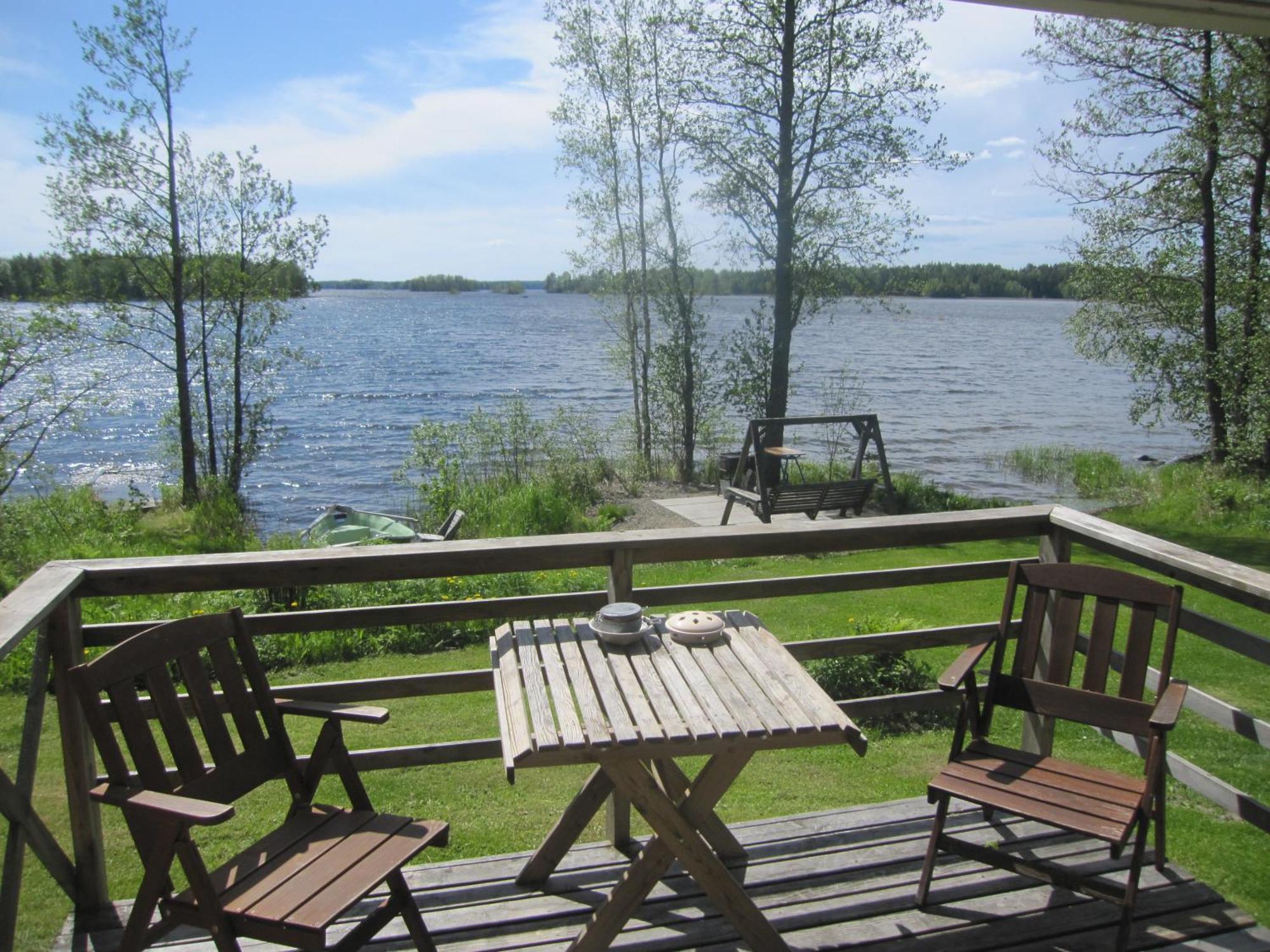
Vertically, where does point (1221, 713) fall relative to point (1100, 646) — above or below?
below

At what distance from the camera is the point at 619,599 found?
9.79ft

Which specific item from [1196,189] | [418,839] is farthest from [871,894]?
[1196,189]

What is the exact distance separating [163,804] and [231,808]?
0.48 ft

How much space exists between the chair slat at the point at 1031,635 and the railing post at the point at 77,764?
2724 mm

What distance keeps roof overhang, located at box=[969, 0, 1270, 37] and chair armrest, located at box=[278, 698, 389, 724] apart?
98.0 inches

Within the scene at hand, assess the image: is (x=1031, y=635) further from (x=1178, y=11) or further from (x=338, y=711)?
(x=338, y=711)

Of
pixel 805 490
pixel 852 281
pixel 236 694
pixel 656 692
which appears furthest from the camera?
pixel 852 281

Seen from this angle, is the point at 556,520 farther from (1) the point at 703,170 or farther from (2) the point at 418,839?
(2) the point at 418,839

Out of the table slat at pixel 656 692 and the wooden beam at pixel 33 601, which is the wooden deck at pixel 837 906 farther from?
the wooden beam at pixel 33 601

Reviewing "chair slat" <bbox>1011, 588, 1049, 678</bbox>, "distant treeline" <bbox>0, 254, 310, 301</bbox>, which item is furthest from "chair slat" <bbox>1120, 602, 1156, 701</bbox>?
"distant treeline" <bbox>0, 254, 310, 301</bbox>

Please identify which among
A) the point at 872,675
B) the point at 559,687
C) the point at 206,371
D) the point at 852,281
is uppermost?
the point at 852,281

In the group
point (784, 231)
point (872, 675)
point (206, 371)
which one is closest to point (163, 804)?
point (872, 675)

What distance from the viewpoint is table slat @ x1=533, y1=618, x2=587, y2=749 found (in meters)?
2.02

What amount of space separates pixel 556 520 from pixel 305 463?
41.6ft
